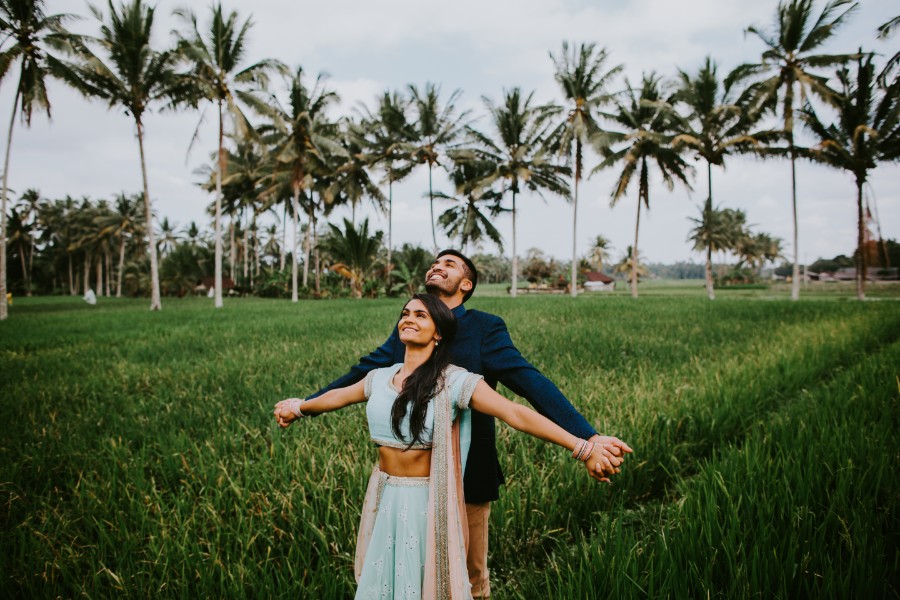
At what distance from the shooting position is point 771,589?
148 cm

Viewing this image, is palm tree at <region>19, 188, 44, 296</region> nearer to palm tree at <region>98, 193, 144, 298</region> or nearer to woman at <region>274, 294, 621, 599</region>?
palm tree at <region>98, 193, 144, 298</region>

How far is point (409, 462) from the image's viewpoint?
4.16ft

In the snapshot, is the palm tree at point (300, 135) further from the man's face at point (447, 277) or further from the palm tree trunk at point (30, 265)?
the palm tree trunk at point (30, 265)

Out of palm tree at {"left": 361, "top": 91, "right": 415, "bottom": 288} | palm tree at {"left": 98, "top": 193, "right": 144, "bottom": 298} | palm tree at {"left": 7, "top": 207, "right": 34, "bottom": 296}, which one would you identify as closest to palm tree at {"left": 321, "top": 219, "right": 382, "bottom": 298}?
palm tree at {"left": 361, "top": 91, "right": 415, "bottom": 288}

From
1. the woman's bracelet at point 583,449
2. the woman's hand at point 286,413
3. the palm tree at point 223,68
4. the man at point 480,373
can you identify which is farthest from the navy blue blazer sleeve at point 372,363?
the palm tree at point 223,68

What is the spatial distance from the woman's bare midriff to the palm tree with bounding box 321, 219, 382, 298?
60.0 feet

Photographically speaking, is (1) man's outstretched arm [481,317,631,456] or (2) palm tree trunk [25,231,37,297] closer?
(1) man's outstretched arm [481,317,631,456]

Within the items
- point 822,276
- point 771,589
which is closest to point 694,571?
point 771,589

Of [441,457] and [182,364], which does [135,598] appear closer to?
[441,457]

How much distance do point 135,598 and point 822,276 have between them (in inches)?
2426

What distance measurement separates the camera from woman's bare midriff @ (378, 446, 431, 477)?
1.26m

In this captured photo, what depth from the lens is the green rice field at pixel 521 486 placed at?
163 cm

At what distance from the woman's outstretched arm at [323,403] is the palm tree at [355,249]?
1795cm

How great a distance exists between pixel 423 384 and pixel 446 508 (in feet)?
1.07
